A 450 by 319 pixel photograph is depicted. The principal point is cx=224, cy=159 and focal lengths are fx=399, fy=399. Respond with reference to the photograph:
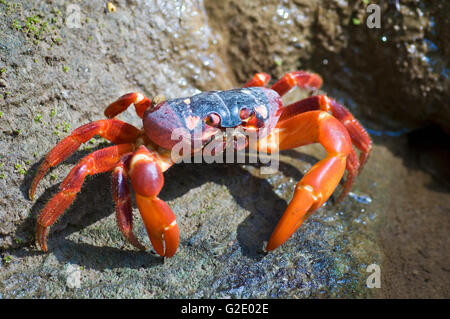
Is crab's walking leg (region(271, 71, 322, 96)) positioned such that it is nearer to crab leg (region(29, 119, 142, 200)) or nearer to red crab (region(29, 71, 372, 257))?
red crab (region(29, 71, 372, 257))

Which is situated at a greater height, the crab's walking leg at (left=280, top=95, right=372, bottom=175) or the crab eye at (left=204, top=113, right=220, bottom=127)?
the crab eye at (left=204, top=113, right=220, bottom=127)

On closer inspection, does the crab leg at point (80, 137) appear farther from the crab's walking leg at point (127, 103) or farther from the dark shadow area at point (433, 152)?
the dark shadow area at point (433, 152)

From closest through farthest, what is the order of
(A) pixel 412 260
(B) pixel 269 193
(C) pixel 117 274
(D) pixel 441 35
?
(C) pixel 117 274 < (A) pixel 412 260 < (B) pixel 269 193 < (D) pixel 441 35

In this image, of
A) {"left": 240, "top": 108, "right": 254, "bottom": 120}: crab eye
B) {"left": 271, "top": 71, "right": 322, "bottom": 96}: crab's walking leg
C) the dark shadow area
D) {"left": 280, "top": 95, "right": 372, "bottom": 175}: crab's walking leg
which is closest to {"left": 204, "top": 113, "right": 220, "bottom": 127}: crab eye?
{"left": 240, "top": 108, "right": 254, "bottom": 120}: crab eye

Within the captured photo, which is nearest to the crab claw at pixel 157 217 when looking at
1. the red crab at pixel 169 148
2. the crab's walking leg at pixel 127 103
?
the red crab at pixel 169 148

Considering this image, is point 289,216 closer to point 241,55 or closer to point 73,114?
point 73,114

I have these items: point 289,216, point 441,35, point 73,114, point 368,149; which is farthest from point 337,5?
point 73,114
